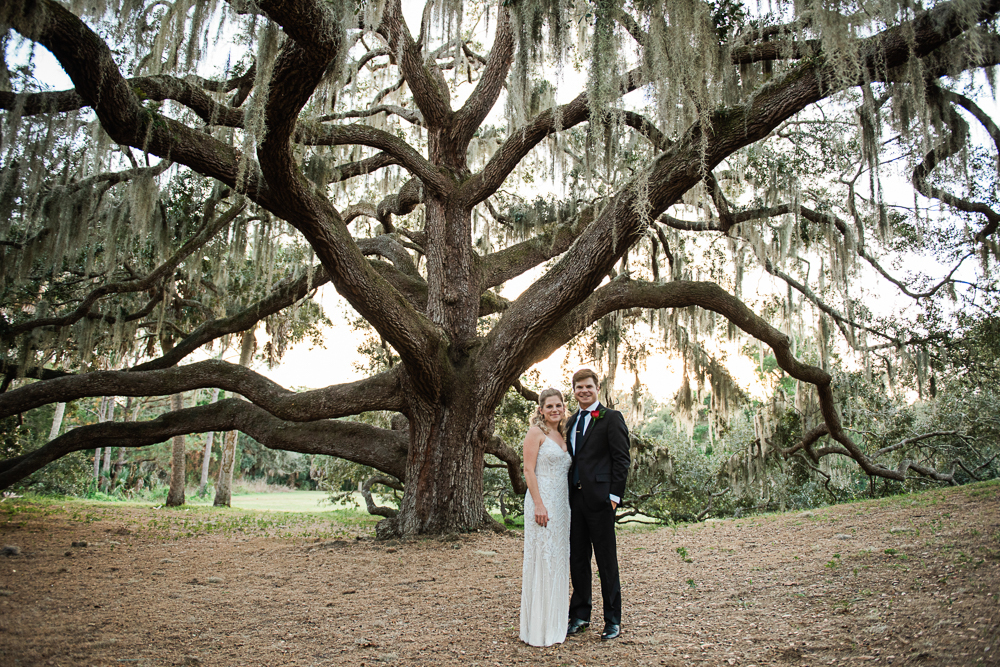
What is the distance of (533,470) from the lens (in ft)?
9.61

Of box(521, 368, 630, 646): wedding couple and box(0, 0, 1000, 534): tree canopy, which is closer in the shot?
box(521, 368, 630, 646): wedding couple

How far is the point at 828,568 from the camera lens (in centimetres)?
382

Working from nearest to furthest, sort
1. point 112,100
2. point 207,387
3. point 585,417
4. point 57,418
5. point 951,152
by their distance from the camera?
point 585,417
point 112,100
point 951,152
point 207,387
point 57,418

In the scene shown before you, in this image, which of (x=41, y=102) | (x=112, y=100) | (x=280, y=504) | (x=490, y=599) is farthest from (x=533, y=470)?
(x=280, y=504)

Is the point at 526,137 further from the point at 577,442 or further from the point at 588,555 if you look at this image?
the point at 588,555

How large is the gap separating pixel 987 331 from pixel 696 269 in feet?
12.0

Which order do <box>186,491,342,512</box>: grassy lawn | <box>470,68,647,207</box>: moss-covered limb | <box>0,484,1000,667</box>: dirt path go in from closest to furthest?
<box>0,484,1000,667</box>: dirt path
<box>470,68,647,207</box>: moss-covered limb
<box>186,491,342,512</box>: grassy lawn

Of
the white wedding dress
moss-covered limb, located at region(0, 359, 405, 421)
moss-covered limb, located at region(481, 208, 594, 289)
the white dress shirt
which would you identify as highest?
moss-covered limb, located at region(481, 208, 594, 289)

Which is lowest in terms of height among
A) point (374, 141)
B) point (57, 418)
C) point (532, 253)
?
point (57, 418)

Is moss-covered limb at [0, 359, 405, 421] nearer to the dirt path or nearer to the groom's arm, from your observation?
the dirt path

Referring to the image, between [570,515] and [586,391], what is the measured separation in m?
0.65

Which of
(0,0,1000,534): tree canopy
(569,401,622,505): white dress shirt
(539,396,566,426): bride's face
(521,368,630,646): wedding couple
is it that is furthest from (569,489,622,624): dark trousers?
(0,0,1000,534): tree canopy

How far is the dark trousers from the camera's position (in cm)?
279

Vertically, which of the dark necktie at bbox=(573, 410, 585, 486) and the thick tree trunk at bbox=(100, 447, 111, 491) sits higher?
the dark necktie at bbox=(573, 410, 585, 486)
